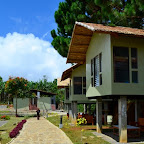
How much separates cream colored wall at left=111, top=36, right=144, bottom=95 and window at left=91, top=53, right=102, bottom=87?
83.3 inches

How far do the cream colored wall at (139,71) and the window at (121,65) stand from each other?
0.30 metres

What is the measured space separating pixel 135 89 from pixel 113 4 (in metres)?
12.1

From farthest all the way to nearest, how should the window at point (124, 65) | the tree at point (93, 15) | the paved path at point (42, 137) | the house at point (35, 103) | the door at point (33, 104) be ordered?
the house at point (35, 103) → the door at point (33, 104) → the tree at point (93, 15) → the paved path at point (42, 137) → the window at point (124, 65)

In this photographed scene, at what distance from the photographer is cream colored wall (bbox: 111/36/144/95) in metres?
11.3

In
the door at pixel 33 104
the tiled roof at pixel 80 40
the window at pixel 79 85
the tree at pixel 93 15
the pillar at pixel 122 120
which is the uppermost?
the tree at pixel 93 15

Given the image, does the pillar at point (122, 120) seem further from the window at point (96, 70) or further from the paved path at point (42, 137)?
the paved path at point (42, 137)

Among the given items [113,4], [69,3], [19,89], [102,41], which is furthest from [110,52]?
[19,89]

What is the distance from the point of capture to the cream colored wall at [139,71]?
11336 mm

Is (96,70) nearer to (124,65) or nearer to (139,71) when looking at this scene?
(124,65)

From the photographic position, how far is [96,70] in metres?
14.4

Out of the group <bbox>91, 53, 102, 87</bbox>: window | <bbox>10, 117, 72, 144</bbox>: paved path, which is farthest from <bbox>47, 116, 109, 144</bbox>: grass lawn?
<bbox>91, 53, 102, 87</bbox>: window

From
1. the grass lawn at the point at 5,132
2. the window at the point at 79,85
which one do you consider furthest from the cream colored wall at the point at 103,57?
the grass lawn at the point at 5,132

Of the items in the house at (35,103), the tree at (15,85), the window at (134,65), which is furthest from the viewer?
the house at (35,103)

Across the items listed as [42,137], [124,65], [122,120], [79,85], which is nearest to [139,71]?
[124,65]
